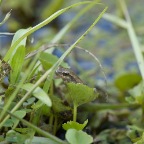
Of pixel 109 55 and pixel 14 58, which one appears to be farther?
pixel 109 55

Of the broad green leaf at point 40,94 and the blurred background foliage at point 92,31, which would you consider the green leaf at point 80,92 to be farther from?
the blurred background foliage at point 92,31

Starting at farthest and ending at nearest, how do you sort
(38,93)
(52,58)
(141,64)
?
(141,64) < (52,58) < (38,93)

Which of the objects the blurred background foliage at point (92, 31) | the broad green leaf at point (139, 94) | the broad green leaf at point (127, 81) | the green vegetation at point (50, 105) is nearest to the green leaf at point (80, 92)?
the green vegetation at point (50, 105)

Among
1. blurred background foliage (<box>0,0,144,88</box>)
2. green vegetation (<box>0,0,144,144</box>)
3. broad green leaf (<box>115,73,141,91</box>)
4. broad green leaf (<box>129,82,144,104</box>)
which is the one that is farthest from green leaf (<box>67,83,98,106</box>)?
blurred background foliage (<box>0,0,144,88</box>)

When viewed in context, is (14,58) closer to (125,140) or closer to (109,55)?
(125,140)

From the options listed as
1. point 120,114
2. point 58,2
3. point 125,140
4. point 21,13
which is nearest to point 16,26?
point 21,13

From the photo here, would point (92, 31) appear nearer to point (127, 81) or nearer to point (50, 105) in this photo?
point (127, 81)

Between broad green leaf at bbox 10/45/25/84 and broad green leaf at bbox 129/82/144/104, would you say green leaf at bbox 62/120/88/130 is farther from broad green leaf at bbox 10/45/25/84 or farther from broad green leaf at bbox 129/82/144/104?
broad green leaf at bbox 129/82/144/104

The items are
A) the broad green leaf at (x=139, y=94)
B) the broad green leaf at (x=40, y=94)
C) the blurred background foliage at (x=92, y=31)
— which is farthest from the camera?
the blurred background foliage at (x=92, y=31)
